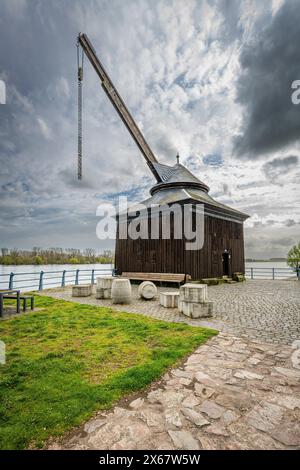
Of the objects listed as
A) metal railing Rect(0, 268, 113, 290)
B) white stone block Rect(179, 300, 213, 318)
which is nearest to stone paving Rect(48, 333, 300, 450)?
white stone block Rect(179, 300, 213, 318)

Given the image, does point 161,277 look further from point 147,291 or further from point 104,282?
point 104,282

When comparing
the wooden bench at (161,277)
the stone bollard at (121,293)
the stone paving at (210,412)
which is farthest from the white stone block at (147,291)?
the stone paving at (210,412)

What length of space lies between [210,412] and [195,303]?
15.4 ft

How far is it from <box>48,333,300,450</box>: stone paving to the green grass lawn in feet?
0.91

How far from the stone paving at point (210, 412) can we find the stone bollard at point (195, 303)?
3.10 metres

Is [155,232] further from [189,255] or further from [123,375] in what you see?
[123,375]

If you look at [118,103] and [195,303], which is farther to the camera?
[118,103]

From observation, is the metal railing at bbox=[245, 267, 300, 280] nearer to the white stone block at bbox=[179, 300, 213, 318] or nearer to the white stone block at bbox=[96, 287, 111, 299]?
the white stone block at bbox=[179, 300, 213, 318]

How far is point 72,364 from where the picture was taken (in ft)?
13.6


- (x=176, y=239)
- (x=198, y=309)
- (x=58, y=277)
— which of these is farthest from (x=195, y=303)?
(x=58, y=277)

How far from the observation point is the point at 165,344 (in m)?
5.11

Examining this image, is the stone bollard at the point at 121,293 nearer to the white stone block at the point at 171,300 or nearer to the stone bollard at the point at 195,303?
the white stone block at the point at 171,300

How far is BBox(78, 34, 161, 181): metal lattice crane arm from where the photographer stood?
51.3 ft

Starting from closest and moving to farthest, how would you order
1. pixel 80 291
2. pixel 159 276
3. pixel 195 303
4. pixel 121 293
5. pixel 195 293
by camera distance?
pixel 195 303
pixel 195 293
pixel 121 293
pixel 80 291
pixel 159 276
